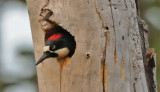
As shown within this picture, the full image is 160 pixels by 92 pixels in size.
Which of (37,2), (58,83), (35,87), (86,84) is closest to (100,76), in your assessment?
(86,84)

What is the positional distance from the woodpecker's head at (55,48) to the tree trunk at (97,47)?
3.2 inches

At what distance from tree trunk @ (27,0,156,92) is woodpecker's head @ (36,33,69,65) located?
81 millimetres

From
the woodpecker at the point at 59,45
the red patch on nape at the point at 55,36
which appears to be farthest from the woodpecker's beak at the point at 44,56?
the red patch on nape at the point at 55,36

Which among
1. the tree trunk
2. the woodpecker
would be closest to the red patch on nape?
the woodpecker

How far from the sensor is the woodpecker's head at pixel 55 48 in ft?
12.1

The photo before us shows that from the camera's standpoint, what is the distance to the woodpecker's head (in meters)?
3.69

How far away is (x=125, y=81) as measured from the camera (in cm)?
362

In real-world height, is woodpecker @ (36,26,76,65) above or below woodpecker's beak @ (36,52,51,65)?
above

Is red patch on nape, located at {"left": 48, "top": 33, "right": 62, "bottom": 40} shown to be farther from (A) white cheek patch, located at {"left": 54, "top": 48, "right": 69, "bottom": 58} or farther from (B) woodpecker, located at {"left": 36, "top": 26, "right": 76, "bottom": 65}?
(A) white cheek patch, located at {"left": 54, "top": 48, "right": 69, "bottom": 58}

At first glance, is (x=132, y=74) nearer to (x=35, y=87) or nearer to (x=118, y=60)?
(x=118, y=60)

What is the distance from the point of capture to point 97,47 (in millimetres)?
3570

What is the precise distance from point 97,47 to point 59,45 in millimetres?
415

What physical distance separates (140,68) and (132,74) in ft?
0.37

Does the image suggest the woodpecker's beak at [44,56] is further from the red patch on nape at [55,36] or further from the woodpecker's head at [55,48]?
the red patch on nape at [55,36]
